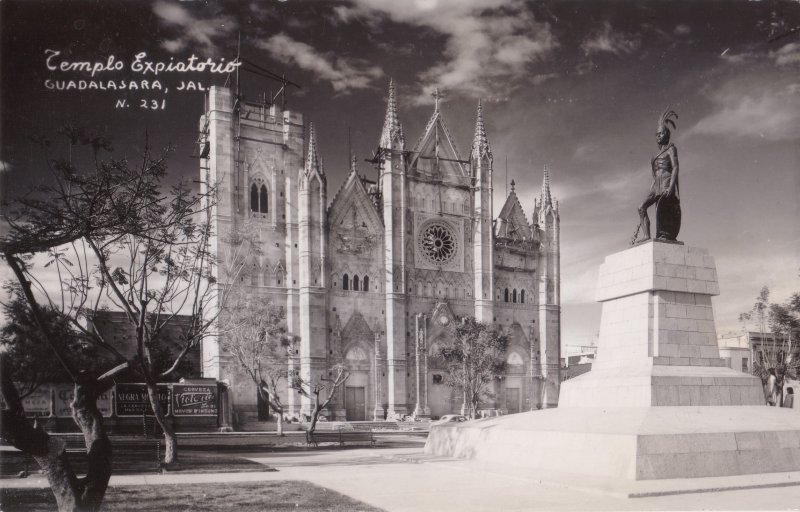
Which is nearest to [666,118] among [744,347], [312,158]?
[312,158]

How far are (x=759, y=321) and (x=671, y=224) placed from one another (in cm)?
3382

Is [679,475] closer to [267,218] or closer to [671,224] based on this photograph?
[671,224]

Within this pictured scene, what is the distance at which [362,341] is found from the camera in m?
54.2

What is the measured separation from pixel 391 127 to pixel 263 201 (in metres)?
12.6

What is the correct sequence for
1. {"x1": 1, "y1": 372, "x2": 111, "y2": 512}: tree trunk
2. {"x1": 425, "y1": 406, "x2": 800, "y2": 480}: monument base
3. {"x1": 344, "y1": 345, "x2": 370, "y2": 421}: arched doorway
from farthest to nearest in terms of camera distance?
{"x1": 344, "y1": 345, "x2": 370, "y2": 421}: arched doorway → {"x1": 425, "y1": 406, "x2": 800, "y2": 480}: monument base → {"x1": 1, "y1": 372, "x2": 111, "y2": 512}: tree trunk

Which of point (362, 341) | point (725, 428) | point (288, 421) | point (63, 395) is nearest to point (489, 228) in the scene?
point (362, 341)

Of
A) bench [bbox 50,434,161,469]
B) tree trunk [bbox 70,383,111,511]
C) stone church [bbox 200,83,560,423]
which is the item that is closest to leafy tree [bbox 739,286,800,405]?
stone church [bbox 200,83,560,423]

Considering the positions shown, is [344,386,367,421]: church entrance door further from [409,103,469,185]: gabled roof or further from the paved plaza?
the paved plaza

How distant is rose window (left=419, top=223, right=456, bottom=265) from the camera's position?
5809 cm

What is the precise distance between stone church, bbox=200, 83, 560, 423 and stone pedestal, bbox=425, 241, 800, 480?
107ft

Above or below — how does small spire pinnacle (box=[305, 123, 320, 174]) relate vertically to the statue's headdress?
above

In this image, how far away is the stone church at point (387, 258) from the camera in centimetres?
5112

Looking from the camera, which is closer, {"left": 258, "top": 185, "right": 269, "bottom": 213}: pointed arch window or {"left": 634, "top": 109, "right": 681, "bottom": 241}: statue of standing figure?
{"left": 634, "top": 109, "right": 681, "bottom": 241}: statue of standing figure

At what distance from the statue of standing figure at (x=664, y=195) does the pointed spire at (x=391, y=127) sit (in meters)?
39.4
